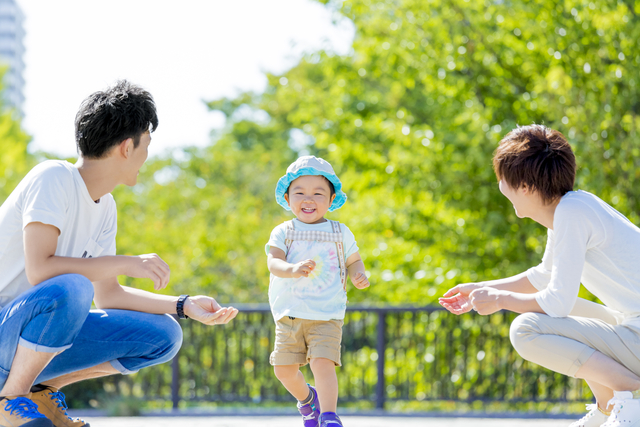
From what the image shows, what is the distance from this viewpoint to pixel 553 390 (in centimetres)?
577

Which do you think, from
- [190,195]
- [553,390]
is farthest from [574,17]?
[190,195]

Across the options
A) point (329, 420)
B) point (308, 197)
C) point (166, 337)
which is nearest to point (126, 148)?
point (166, 337)

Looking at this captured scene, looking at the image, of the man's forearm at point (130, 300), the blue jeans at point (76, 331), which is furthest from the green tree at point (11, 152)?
the blue jeans at point (76, 331)

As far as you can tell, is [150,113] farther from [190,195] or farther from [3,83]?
[3,83]

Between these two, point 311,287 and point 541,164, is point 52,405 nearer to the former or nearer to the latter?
point 311,287

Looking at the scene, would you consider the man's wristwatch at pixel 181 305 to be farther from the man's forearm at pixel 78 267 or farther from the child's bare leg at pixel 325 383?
the child's bare leg at pixel 325 383

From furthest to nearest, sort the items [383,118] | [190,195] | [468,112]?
[190,195], [383,118], [468,112]

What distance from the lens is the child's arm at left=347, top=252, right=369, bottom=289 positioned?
2771 mm

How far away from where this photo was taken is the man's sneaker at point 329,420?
8.49 feet

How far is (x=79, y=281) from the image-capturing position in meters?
2.21

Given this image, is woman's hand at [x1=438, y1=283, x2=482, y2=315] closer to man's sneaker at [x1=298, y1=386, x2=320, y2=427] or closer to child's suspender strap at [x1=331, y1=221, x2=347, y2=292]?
child's suspender strap at [x1=331, y1=221, x2=347, y2=292]

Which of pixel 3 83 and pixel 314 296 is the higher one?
pixel 3 83

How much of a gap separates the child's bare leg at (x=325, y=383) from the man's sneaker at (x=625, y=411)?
111 centimetres

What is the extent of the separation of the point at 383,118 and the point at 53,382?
265 inches
